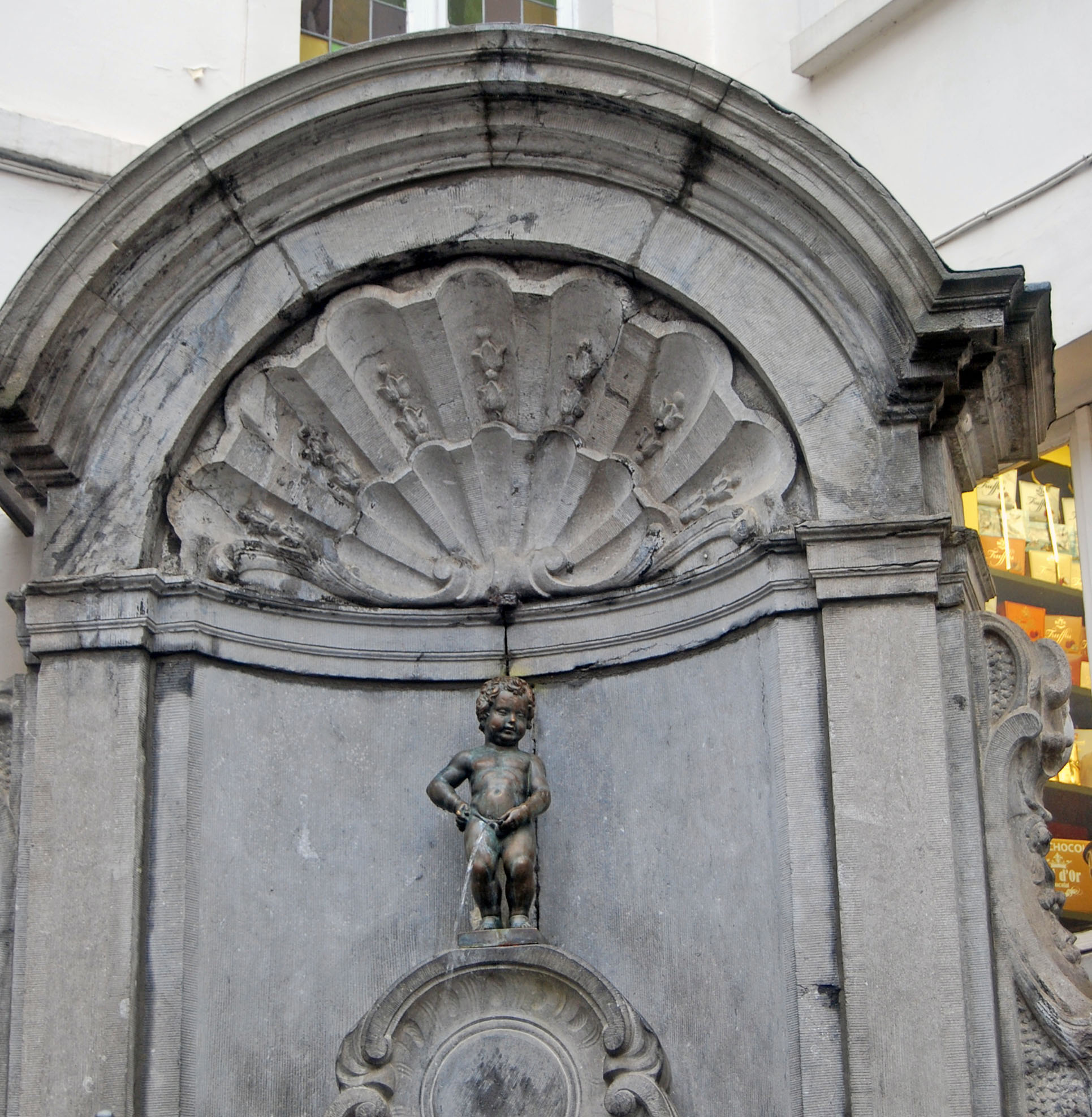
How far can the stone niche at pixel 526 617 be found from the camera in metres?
5.09

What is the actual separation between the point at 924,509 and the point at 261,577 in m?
2.24

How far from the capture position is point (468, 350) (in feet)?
20.2

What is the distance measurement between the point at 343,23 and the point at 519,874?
4.28 meters

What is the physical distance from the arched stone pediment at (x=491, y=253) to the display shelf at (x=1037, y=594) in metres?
1.25

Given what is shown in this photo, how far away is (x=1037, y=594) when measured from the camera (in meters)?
7.14

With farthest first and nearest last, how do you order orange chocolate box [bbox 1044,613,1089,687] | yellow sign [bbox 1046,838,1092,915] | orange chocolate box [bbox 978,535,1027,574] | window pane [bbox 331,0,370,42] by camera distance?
window pane [bbox 331,0,370,42]
orange chocolate box [bbox 978,535,1027,574]
orange chocolate box [bbox 1044,613,1089,687]
yellow sign [bbox 1046,838,1092,915]

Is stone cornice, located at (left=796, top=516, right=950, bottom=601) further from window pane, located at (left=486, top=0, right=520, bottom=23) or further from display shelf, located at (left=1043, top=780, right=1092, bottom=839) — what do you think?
window pane, located at (left=486, top=0, right=520, bottom=23)

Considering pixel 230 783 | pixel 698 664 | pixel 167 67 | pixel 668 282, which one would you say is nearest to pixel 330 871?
pixel 230 783

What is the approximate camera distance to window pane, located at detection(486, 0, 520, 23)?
26.7ft

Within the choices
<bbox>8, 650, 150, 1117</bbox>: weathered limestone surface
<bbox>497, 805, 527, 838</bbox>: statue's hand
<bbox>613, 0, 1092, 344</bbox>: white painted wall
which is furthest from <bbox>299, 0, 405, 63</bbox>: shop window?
<bbox>497, 805, 527, 838</bbox>: statue's hand

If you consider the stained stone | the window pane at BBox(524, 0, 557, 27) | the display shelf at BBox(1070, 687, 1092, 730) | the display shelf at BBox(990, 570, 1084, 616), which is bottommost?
the stained stone

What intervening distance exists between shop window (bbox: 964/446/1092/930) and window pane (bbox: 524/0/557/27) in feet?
10.1

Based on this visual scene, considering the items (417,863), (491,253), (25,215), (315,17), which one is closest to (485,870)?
(417,863)

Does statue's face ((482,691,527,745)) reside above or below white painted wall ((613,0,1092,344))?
below
